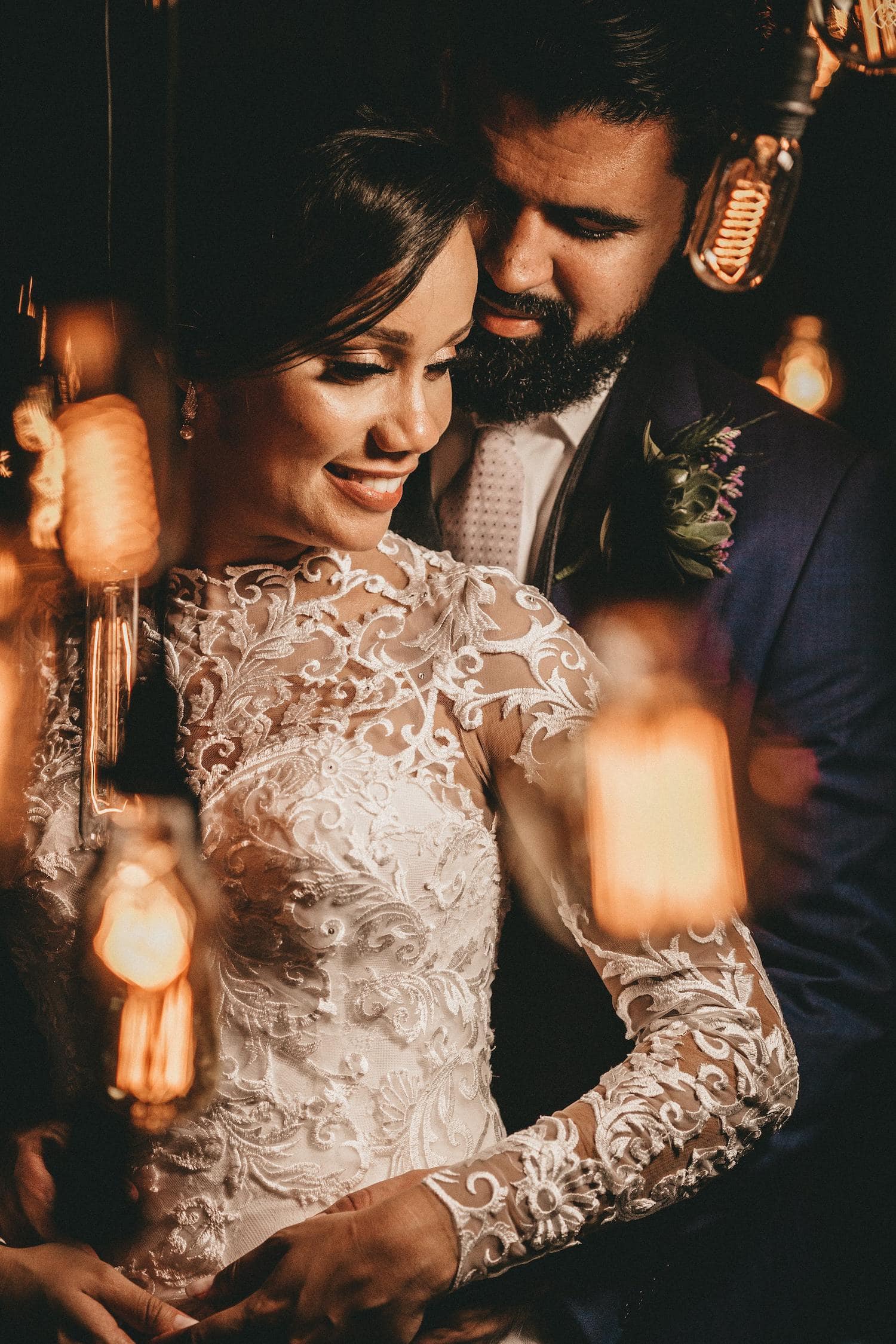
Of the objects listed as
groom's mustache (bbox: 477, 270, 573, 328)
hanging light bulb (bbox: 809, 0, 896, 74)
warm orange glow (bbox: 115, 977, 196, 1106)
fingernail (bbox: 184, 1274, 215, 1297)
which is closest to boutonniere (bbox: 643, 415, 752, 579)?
groom's mustache (bbox: 477, 270, 573, 328)

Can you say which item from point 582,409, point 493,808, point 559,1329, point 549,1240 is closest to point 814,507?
point 582,409

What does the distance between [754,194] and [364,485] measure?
0.66 metres

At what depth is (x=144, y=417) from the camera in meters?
1.65

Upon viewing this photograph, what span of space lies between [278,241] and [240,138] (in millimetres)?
170

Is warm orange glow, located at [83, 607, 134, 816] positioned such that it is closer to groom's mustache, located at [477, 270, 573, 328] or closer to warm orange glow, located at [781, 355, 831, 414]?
groom's mustache, located at [477, 270, 573, 328]

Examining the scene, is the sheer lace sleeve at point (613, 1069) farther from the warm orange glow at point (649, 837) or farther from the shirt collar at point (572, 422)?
the shirt collar at point (572, 422)

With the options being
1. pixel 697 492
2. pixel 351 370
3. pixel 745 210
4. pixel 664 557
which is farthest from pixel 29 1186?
pixel 745 210

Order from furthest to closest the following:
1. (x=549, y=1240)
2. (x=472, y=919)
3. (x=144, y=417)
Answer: (x=144, y=417)
(x=472, y=919)
(x=549, y=1240)

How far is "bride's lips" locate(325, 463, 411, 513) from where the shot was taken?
151cm

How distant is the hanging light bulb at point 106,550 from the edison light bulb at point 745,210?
0.85m

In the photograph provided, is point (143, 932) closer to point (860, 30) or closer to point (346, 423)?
point (346, 423)

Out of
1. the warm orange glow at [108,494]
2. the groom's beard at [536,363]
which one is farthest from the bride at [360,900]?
the groom's beard at [536,363]

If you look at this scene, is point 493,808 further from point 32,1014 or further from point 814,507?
point 32,1014

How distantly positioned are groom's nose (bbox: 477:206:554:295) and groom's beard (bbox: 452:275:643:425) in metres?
0.04
